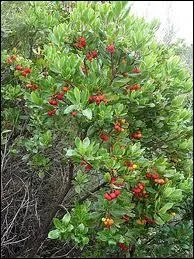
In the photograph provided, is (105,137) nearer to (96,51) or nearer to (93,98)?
(93,98)

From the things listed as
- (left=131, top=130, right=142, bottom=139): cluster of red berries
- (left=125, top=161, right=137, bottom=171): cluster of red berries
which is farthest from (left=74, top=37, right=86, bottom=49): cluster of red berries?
(left=125, top=161, right=137, bottom=171): cluster of red berries

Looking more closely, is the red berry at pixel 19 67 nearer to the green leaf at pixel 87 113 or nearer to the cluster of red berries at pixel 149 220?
the green leaf at pixel 87 113

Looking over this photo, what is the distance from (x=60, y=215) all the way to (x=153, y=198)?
4.05 ft

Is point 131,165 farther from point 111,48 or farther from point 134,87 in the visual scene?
point 111,48

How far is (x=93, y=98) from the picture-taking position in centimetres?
306

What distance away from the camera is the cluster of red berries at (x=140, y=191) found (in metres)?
3.20

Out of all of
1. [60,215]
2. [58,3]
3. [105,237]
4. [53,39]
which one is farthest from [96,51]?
[60,215]

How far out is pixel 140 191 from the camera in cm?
325

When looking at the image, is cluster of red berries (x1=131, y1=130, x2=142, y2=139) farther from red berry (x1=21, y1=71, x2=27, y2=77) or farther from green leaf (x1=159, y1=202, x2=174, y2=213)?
red berry (x1=21, y1=71, x2=27, y2=77)

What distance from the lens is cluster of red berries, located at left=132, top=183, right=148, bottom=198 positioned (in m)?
3.20

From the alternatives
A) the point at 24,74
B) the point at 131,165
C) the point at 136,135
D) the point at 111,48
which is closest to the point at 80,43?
the point at 111,48

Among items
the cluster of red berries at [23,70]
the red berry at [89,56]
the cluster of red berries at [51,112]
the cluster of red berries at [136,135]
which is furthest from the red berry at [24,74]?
the cluster of red berries at [136,135]

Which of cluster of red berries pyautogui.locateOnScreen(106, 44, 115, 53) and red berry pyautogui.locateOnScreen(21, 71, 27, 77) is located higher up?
cluster of red berries pyautogui.locateOnScreen(106, 44, 115, 53)

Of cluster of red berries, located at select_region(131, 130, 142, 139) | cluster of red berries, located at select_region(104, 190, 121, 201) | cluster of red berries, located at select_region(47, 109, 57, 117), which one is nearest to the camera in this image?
cluster of red berries, located at select_region(104, 190, 121, 201)
